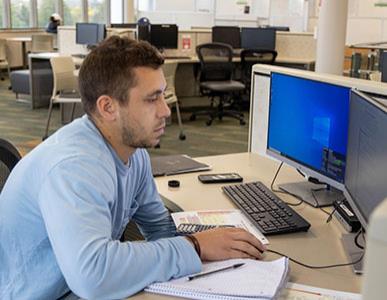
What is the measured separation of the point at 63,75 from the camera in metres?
5.59

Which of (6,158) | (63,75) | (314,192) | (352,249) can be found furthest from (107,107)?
(63,75)

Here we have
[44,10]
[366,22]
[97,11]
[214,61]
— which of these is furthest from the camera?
[97,11]

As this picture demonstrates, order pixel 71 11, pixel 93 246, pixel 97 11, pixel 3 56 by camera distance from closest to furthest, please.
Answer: pixel 93 246 < pixel 3 56 < pixel 71 11 < pixel 97 11

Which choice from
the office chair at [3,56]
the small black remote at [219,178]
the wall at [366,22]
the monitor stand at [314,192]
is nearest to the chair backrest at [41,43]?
the office chair at [3,56]

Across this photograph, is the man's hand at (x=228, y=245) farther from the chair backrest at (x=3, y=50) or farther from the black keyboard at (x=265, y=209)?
the chair backrest at (x=3, y=50)

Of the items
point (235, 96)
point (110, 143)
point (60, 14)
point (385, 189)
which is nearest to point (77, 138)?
point (110, 143)

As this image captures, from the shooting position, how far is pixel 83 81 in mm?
1333

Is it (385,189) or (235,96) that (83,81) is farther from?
(235,96)

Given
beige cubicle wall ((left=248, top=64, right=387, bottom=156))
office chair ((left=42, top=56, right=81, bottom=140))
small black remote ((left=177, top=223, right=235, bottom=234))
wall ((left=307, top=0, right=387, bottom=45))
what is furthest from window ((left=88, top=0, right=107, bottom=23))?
small black remote ((left=177, top=223, right=235, bottom=234))

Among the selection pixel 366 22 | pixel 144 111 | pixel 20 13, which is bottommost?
pixel 144 111

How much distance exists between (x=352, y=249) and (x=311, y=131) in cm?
53

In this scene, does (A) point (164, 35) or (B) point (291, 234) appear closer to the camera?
(B) point (291, 234)

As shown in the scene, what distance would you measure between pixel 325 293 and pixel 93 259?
20.8 inches

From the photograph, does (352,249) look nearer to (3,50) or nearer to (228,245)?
(228,245)
